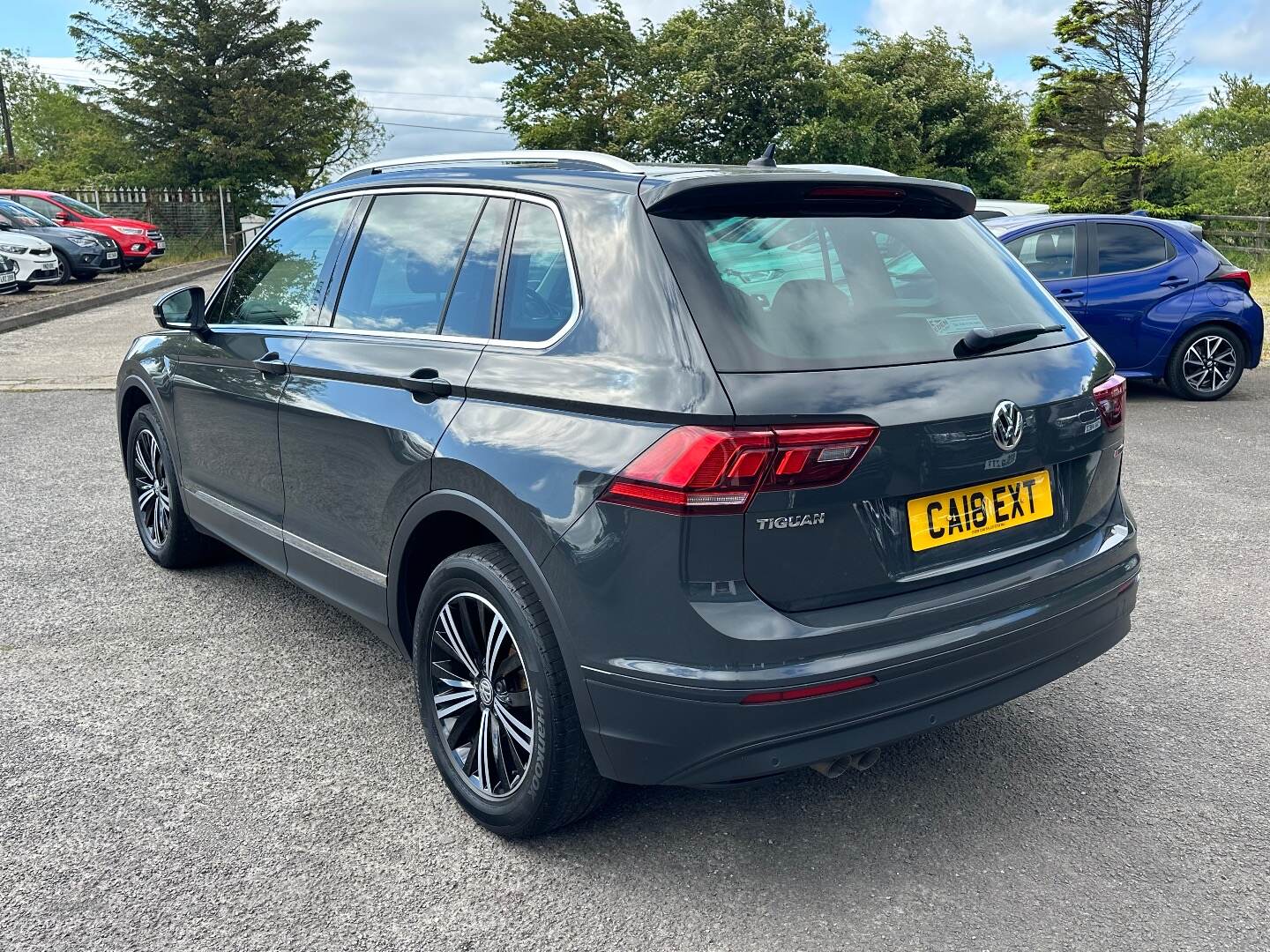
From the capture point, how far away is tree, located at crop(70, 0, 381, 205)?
122ft

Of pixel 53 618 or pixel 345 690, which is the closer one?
pixel 345 690

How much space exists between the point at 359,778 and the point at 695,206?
6.32 ft

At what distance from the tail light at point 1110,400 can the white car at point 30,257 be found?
74.1 feet

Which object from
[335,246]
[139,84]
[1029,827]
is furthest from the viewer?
[139,84]

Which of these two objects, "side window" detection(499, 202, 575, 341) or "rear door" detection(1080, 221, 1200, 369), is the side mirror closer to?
"side window" detection(499, 202, 575, 341)

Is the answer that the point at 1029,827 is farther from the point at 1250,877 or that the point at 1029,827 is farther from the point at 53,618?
the point at 53,618

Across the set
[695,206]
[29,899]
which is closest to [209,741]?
[29,899]

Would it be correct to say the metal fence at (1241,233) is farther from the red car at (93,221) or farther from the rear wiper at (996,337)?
the rear wiper at (996,337)

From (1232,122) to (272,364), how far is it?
50744mm

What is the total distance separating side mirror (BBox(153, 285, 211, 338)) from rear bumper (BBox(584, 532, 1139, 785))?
9.11ft

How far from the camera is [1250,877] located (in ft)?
9.06

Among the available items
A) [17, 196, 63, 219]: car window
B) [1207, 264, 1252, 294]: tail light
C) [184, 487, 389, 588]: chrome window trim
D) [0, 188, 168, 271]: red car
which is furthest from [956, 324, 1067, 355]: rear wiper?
[17, 196, 63, 219]: car window

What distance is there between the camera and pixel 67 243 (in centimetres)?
2328

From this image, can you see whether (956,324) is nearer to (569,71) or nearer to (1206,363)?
(1206,363)
